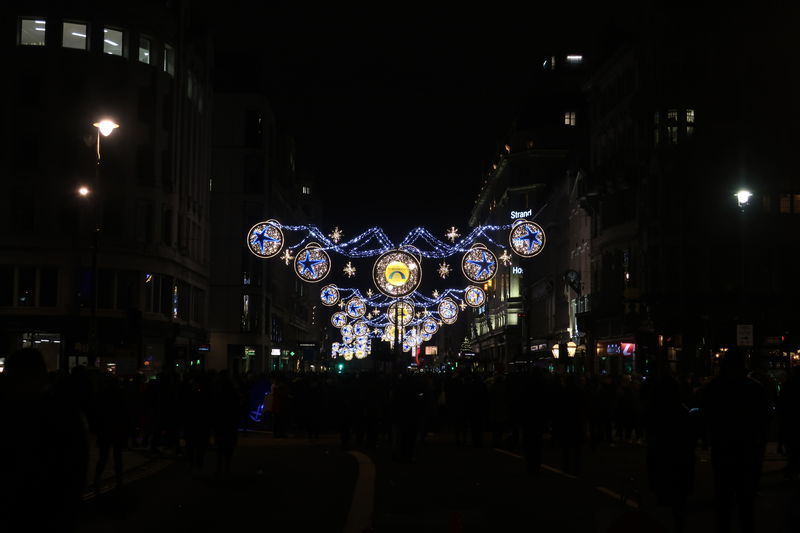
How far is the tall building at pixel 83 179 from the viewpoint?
171ft

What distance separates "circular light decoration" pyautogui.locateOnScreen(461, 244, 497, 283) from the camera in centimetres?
4150

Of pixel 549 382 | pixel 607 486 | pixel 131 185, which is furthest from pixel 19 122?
pixel 607 486

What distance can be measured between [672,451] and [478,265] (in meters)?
29.5

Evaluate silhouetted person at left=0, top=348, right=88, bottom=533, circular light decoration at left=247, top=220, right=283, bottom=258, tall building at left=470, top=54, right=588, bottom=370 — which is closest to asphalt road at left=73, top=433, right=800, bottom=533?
silhouetted person at left=0, top=348, right=88, bottom=533

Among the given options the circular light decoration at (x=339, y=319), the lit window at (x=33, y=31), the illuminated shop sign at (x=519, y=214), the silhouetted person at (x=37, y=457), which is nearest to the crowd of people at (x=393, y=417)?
the silhouetted person at (x=37, y=457)

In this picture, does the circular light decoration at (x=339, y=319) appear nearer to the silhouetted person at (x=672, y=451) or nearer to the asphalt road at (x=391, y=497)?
the asphalt road at (x=391, y=497)

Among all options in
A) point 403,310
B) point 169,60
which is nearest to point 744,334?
point 169,60

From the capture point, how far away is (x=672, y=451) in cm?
1224

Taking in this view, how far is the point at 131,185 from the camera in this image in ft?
181

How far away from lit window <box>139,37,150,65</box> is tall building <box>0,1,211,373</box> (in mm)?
80

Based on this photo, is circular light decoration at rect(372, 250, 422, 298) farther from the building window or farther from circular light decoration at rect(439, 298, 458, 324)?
circular light decoration at rect(439, 298, 458, 324)

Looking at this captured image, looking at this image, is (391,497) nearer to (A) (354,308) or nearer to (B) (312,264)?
(B) (312,264)

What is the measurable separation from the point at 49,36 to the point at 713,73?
1154 inches

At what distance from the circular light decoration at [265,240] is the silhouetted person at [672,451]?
27.6 metres
